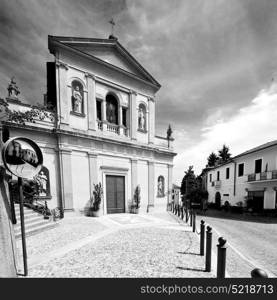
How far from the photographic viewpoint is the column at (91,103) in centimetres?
1036

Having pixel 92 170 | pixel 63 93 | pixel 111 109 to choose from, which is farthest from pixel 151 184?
pixel 63 93

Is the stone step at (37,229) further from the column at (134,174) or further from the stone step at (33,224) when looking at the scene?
the column at (134,174)

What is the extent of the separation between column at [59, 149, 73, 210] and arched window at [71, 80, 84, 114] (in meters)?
3.09

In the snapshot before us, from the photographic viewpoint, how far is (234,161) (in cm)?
1855

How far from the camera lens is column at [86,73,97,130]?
10.4m

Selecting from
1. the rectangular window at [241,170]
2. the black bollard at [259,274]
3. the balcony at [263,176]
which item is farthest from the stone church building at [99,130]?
the rectangular window at [241,170]

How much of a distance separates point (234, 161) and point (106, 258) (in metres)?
20.0

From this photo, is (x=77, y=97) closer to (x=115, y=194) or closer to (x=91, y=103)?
(x=91, y=103)

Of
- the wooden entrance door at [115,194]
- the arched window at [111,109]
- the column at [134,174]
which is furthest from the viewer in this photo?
the column at [134,174]

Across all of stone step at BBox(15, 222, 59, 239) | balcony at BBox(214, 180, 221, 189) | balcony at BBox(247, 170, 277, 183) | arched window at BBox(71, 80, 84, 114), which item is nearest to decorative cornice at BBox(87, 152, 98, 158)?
arched window at BBox(71, 80, 84, 114)

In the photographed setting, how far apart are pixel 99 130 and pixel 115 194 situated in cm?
518

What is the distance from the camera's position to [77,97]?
397 inches
